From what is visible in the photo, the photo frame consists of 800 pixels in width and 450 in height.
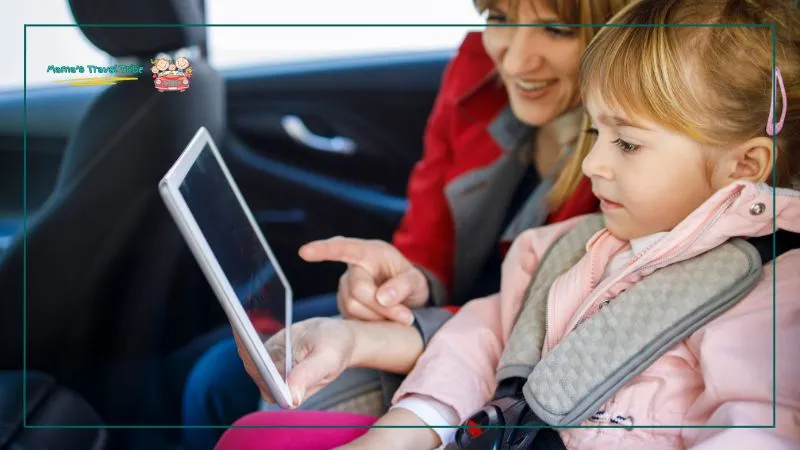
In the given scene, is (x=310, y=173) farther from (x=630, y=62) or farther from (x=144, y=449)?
(x=630, y=62)

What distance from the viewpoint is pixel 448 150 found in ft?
4.06

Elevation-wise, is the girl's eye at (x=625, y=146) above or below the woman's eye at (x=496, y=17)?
below

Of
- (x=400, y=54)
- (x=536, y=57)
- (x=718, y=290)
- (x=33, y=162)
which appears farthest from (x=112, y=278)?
(x=718, y=290)

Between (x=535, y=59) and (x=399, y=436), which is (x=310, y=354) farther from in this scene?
(x=535, y=59)

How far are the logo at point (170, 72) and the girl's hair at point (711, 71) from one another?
45 cm

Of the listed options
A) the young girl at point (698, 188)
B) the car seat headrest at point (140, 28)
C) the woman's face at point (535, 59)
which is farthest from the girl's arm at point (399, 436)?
the car seat headrest at point (140, 28)

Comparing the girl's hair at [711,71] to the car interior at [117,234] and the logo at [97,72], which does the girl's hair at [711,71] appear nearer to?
the car interior at [117,234]

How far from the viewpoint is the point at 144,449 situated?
1.11m

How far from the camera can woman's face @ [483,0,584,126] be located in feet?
3.29

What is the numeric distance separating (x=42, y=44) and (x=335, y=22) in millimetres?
324

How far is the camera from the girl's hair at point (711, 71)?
875 millimetres

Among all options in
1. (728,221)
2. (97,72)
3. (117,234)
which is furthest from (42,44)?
(728,221)

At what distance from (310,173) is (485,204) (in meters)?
0.27

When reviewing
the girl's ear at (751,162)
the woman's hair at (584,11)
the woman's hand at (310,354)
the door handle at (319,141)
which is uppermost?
the woman's hair at (584,11)
